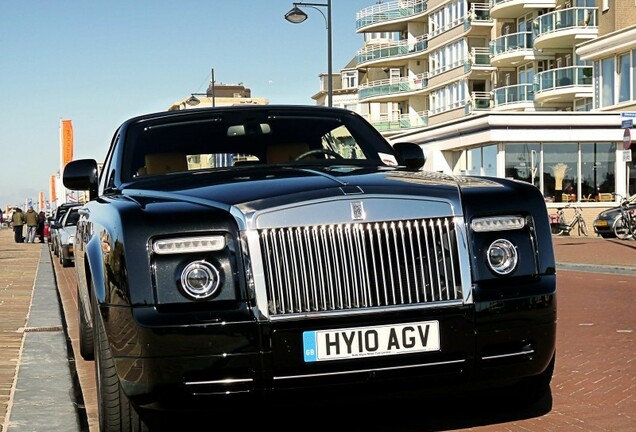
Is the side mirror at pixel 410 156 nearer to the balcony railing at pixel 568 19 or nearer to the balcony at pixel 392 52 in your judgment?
the balcony railing at pixel 568 19

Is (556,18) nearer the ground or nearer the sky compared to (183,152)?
nearer the sky

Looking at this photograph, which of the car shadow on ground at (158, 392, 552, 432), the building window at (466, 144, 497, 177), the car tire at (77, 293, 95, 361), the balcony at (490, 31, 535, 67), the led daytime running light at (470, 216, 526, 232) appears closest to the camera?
the led daytime running light at (470, 216, 526, 232)

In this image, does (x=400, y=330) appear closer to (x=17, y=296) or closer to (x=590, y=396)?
(x=590, y=396)

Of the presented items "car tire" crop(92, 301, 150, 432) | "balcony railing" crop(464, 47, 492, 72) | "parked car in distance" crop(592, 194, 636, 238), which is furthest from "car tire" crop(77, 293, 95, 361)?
"balcony railing" crop(464, 47, 492, 72)

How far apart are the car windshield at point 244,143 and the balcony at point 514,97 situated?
49.9m

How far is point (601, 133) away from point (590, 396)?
3568cm

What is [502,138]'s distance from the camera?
40.2m

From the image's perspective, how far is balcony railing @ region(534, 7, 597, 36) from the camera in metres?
49.2

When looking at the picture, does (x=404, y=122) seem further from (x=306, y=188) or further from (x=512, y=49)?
(x=306, y=188)

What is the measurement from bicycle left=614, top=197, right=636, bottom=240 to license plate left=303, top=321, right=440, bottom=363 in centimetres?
2463

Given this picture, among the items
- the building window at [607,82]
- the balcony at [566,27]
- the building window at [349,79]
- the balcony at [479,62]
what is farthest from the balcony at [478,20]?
the building window at [349,79]

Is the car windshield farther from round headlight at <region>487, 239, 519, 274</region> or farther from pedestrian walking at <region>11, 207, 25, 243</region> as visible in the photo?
pedestrian walking at <region>11, 207, 25, 243</region>

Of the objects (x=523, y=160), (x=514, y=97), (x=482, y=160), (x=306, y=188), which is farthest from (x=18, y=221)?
(x=306, y=188)

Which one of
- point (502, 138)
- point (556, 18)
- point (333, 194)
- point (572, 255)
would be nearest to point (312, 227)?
point (333, 194)
